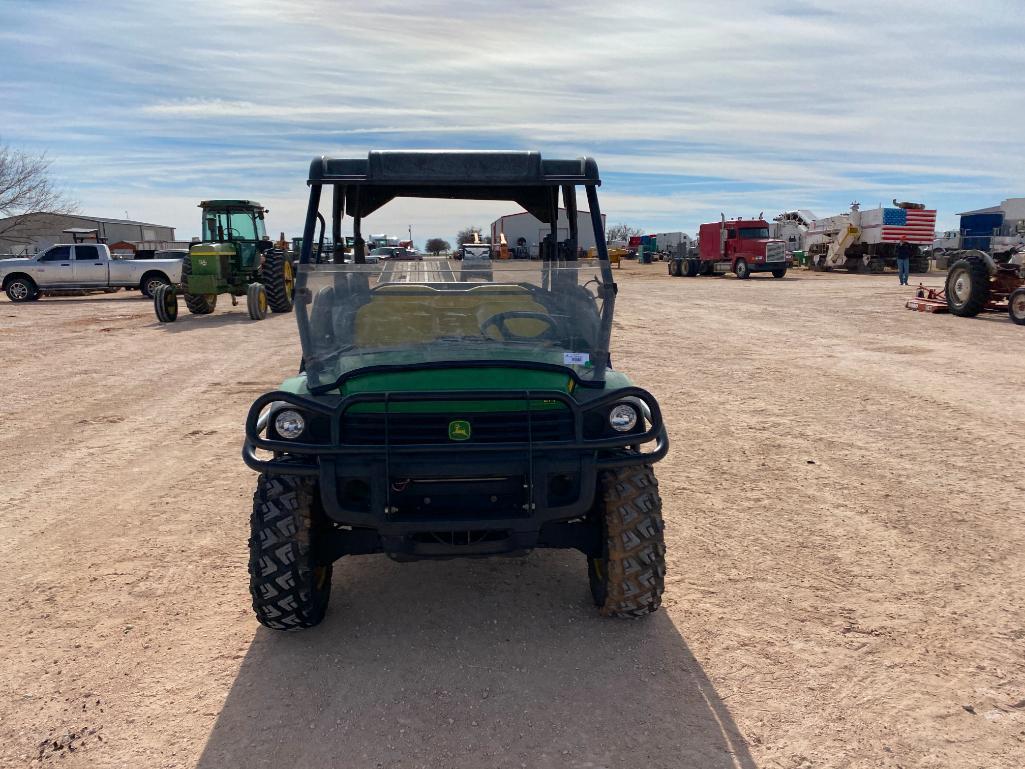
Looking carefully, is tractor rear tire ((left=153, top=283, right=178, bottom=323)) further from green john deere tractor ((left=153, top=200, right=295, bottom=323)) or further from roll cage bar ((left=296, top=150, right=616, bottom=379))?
roll cage bar ((left=296, top=150, right=616, bottom=379))

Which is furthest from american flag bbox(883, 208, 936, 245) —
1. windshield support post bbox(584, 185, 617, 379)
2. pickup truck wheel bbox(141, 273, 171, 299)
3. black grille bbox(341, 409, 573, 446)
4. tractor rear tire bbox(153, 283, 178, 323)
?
black grille bbox(341, 409, 573, 446)

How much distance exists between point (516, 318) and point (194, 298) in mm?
15874

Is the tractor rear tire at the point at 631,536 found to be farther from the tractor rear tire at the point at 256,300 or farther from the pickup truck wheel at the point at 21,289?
the pickup truck wheel at the point at 21,289

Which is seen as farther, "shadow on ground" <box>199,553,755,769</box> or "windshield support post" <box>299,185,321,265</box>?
"windshield support post" <box>299,185,321,265</box>

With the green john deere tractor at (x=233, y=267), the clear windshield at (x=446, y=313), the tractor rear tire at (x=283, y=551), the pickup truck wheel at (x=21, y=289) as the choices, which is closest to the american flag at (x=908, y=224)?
the green john deere tractor at (x=233, y=267)

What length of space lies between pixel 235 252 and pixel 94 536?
1395 centimetres

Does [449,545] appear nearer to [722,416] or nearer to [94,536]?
[94,536]

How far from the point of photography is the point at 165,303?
16719mm

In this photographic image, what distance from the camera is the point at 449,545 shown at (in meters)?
3.34

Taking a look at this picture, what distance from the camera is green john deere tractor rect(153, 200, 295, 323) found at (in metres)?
17.0

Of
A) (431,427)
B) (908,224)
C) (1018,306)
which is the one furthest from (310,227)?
(908,224)

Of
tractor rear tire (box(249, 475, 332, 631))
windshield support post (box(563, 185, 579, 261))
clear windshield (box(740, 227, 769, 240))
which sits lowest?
tractor rear tire (box(249, 475, 332, 631))

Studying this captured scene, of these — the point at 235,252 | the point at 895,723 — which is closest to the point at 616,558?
the point at 895,723

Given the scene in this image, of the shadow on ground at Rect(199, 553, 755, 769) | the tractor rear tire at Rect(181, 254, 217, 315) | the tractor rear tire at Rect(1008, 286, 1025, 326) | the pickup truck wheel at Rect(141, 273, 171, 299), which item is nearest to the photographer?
the shadow on ground at Rect(199, 553, 755, 769)
